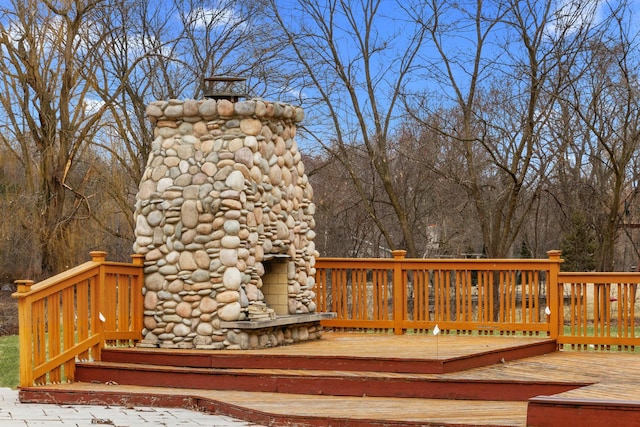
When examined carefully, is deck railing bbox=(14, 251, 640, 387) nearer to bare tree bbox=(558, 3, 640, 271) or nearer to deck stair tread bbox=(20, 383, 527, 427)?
deck stair tread bbox=(20, 383, 527, 427)

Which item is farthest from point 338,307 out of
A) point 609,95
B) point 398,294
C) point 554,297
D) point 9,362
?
point 609,95

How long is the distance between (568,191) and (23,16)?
1212 centimetres

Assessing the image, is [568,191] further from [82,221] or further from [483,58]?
[82,221]

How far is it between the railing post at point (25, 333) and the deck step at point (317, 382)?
810mm

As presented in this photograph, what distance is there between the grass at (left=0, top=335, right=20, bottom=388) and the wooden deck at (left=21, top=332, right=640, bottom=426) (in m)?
4.22

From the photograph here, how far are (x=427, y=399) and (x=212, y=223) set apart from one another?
125 inches

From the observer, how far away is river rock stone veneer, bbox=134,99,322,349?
10.4 meters

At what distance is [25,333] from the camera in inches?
358

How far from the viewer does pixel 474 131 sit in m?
20.3

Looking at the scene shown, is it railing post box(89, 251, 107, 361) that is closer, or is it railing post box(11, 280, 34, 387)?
railing post box(11, 280, 34, 387)

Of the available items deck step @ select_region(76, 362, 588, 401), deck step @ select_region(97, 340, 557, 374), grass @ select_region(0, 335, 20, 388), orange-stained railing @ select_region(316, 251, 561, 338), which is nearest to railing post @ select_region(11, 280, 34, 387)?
deck step @ select_region(76, 362, 588, 401)

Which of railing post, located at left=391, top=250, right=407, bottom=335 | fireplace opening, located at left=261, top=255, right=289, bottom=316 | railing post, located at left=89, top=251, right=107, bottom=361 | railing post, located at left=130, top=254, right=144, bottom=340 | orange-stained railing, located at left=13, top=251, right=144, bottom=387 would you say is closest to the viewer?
orange-stained railing, located at left=13, top=251, right=144, bottom=387

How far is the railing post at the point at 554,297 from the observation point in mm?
11266

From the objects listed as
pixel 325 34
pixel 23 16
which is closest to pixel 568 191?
pixel 325 34
